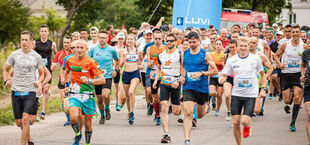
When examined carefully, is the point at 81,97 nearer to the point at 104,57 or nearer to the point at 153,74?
the point at 104,57

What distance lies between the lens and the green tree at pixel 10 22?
39562 millimetres

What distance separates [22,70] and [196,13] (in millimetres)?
12268

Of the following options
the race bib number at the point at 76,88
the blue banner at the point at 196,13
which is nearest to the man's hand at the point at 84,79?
the race bib number at the point at 76,88

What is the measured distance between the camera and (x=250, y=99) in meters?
8.94

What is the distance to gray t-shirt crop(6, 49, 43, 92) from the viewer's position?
8953 millimetres

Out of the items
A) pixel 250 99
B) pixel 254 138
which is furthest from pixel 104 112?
pixel 250 99

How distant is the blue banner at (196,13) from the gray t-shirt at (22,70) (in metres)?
11.5

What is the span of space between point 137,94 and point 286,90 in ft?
26.4

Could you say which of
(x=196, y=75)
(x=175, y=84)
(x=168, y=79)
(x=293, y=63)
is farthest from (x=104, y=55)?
(x=293, y=63)

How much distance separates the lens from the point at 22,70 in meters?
8.96

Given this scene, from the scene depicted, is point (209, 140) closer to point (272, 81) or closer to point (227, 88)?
point (227, 88)

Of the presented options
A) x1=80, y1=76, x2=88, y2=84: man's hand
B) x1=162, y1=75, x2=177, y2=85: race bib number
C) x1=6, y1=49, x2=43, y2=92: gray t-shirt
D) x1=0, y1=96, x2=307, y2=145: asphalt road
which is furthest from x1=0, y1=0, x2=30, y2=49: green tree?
x1=80, y1=76, x2=88, y2=84: man's hand

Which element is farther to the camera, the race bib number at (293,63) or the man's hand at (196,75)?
the race bib number at (293,63)

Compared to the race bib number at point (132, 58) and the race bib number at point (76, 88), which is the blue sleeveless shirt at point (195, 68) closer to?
the race bib number at point (76, 88)
